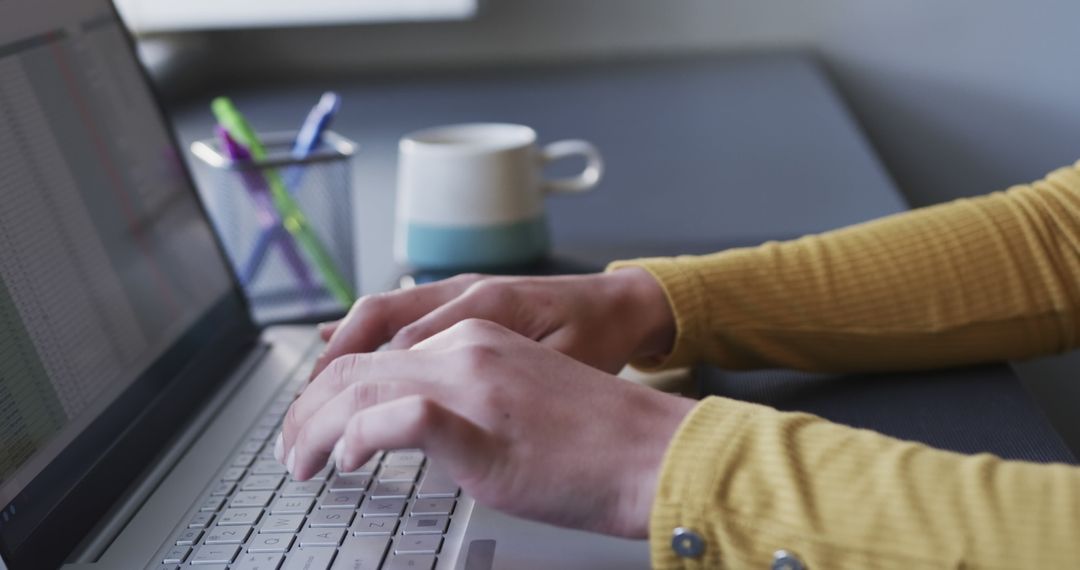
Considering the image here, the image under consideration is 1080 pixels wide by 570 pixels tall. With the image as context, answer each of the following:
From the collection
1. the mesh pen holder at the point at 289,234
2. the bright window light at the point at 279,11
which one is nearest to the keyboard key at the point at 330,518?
the mesh pen holder at the point at 289,234

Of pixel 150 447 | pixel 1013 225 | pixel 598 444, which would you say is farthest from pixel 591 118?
pixel 598 444

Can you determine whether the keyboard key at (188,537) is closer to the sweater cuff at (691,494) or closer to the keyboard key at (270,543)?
the keyboard key at (270,543)

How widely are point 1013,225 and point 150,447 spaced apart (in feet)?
1.94

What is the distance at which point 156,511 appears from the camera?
63 centimetres

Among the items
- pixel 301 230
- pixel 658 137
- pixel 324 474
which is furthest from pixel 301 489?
pixel 658 137

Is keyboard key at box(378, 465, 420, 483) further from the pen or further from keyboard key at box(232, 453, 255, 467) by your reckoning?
the pen

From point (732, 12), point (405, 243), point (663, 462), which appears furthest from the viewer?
point (732, 12)

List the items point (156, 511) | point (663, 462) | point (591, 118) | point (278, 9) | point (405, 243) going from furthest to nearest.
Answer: point (278, 9), point (591, 118), point (405, 243), point (156, 511), point (663, 462)

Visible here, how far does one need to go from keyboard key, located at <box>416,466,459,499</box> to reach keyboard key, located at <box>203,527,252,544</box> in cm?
9

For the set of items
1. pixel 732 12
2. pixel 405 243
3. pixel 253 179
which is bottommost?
pixel 732 12

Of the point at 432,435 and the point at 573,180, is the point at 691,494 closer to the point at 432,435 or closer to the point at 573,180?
the point at 432,435

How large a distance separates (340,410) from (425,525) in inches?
3.1

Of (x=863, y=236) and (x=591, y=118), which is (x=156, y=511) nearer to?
(x=863, y=236)

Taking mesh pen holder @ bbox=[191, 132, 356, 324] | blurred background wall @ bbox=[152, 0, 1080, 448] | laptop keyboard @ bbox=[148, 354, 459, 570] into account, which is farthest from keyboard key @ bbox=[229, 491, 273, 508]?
blurred background wall @ bbox=[152, 0, 1080, 448]
